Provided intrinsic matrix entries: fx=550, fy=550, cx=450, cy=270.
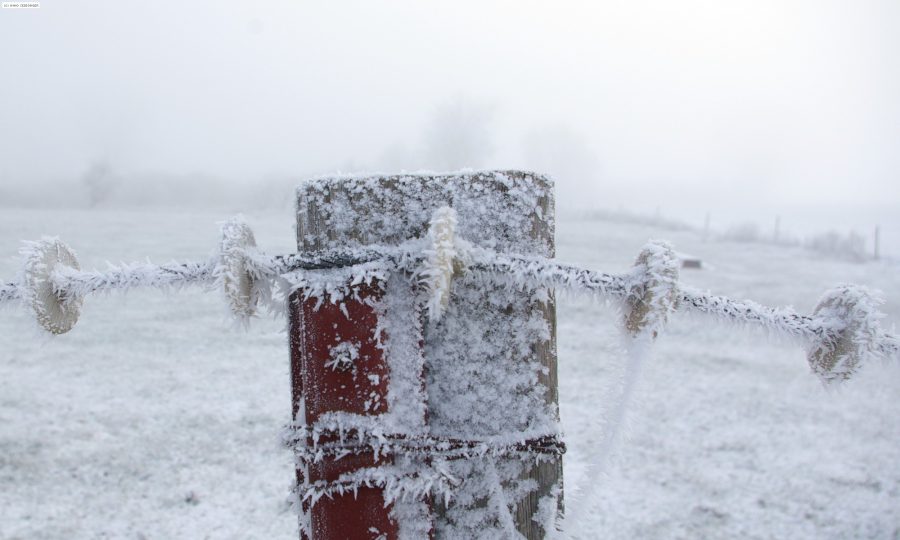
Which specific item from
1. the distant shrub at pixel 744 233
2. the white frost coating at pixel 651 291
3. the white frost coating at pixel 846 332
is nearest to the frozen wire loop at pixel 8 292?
the white frost coating at pixel 651 291

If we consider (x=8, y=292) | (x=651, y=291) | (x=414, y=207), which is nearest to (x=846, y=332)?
(x=651, y=291)

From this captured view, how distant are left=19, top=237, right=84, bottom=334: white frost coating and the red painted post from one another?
1.51 feet

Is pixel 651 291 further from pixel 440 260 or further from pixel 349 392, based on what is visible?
pixel 349 392

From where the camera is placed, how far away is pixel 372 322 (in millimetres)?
731

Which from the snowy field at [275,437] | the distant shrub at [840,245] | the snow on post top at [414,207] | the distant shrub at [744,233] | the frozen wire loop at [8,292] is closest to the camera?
the snow on post top at [414,207]

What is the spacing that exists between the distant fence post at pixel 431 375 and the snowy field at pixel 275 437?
107 mm

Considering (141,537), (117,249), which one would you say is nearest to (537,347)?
(141,537)

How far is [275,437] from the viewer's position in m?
1.93

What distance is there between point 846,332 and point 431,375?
0.60 m

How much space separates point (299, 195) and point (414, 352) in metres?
0.29

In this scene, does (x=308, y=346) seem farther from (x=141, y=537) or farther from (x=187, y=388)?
(x=187, y=388)

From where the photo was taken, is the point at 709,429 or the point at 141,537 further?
Answer: the point at 709,429

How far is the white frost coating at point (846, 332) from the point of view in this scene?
0.77m

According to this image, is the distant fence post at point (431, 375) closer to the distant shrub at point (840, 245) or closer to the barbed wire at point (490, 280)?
the barbed wire at point (490, 280)
